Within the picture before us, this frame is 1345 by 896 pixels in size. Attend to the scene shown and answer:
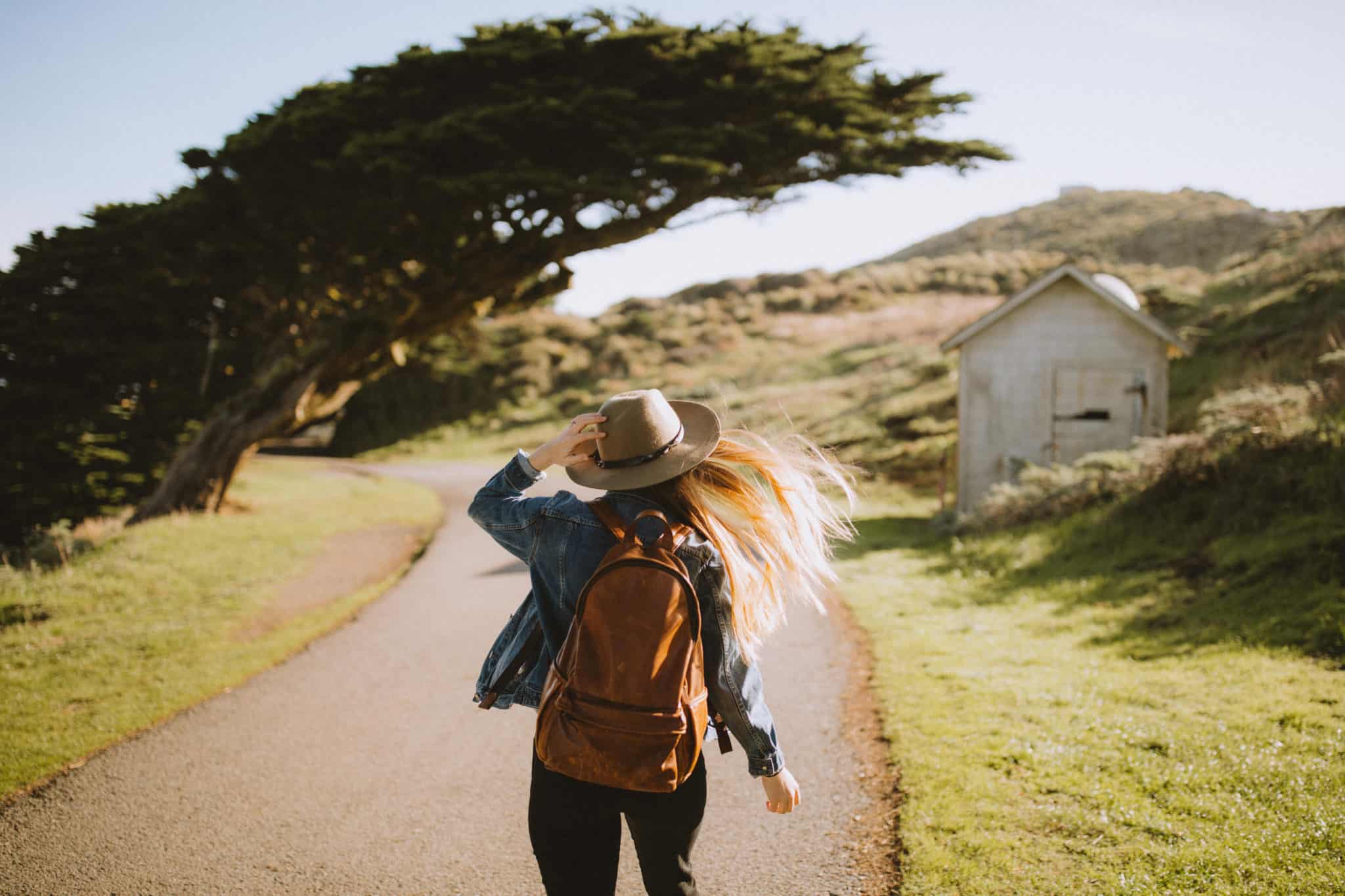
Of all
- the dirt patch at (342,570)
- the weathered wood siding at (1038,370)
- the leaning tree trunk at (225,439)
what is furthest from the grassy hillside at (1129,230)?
the dirt patch at (342,570)

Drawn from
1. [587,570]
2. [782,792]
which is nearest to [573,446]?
[587,570]

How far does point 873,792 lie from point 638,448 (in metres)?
2.97

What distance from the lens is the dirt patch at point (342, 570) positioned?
8.77 metres

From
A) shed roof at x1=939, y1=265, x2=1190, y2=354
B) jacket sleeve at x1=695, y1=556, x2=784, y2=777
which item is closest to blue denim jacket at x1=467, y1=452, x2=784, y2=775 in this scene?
jacket sleeve at x1=695, y1=556, x2=784, y2=777

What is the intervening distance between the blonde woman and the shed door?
14.4 meters

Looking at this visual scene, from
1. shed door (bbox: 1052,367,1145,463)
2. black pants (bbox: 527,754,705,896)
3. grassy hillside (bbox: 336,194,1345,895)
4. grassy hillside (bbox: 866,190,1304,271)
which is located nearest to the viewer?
black pants (bbox: 527,754,705,896)

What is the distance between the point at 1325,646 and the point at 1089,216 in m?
95.4

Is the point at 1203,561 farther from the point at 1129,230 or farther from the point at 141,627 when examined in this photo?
the point at 1129,230

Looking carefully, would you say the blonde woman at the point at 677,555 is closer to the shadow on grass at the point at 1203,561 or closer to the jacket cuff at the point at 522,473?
the jacket cuff at the point at 522,473

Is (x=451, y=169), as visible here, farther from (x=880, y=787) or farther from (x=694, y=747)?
(x=694, y=747)

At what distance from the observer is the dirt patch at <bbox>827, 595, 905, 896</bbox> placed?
3.65 m

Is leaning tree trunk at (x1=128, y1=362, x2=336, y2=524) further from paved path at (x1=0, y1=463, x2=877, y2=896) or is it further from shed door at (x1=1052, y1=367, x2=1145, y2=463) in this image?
shed door at (x1=1052, y1=367, x2=1145, y2=463)

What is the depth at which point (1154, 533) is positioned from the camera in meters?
9.71

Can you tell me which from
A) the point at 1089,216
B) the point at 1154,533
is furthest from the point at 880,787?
the point at 1089,216
